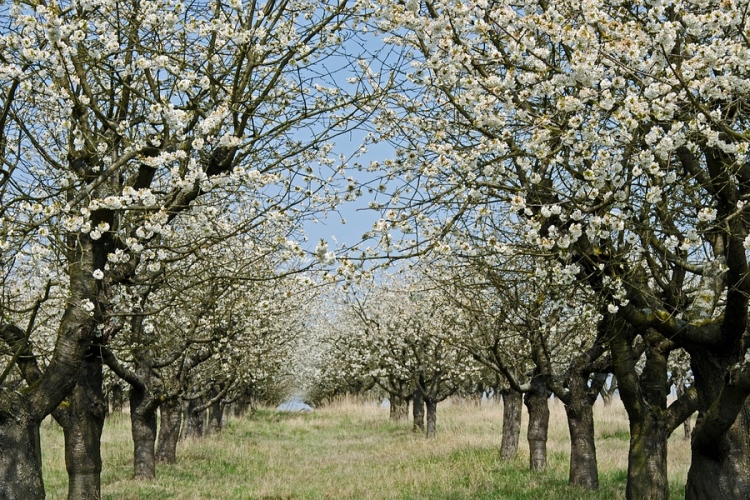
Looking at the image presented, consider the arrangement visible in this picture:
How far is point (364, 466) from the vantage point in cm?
2036

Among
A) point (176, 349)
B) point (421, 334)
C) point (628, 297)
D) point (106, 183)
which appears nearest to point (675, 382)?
point (421, 334)

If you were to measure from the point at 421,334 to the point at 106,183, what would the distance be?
21.0 metres

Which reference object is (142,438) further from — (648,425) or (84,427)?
(648,425)

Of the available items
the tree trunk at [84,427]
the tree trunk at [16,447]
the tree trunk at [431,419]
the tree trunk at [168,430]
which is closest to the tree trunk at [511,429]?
the tree trunk at [431,419]

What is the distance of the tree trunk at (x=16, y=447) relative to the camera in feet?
26.3

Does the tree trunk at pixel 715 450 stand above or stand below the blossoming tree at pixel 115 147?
below

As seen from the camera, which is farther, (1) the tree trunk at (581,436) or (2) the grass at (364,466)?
(2) the grass at (364,466)

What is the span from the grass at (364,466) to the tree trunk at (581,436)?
0.35 metres

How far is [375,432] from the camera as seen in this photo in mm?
35375

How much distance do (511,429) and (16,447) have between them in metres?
14.7

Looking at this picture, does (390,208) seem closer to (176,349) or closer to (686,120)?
(686,120)

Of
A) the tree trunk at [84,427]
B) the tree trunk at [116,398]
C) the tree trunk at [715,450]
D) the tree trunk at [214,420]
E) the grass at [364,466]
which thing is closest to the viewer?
the tree trunk at [715,450]

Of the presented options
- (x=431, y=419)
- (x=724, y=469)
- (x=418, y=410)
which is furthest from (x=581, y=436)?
(x=418, y=410)

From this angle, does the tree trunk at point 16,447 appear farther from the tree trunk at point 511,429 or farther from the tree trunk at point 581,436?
the tree trunk at point 511,429
